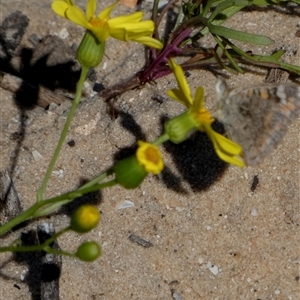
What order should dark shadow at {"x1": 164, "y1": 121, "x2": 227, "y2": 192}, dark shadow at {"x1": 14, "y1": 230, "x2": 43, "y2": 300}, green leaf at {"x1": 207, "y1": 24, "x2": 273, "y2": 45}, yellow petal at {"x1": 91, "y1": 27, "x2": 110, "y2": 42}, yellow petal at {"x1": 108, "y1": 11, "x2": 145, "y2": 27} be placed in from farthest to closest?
dark shadow at {"x1": 164, "y1": 121, "x2": 227, "y2": 192} → green leaf at {"x1": 207, "y1": 24, "x2": 273, "y2": 45} → dark shadow at {"x1": 14, "y1": 230, "x2": 43, "y2": 300} → yellow petal at {"x1": 108, "y1": 11, "x2": 145, "y2": 27} → yellow petal at {"x1": 91, "y1": 27, "x2": 110, "y2": 42}

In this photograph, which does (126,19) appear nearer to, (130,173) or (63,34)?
(130,173)

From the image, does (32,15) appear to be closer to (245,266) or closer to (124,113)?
(124,113)

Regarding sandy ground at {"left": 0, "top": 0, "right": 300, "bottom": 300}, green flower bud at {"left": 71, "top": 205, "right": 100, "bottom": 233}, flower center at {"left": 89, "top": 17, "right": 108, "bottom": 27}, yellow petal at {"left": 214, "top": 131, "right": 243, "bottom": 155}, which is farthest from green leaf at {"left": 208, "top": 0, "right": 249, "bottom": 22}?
green flower bud at {"left": 71, "top": 205, "right": 100, "bottom": 233}

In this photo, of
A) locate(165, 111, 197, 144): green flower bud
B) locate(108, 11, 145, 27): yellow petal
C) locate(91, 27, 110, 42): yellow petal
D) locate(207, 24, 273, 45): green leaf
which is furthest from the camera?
locate(207, 24, 273, 45): green leaf

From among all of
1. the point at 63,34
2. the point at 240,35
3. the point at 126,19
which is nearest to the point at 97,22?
the point at 126,19

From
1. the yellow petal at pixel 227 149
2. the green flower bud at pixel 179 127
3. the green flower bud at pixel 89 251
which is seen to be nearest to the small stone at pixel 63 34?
the green flower bud at pixel 179 127

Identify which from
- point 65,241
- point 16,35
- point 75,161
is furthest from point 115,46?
point 65,241

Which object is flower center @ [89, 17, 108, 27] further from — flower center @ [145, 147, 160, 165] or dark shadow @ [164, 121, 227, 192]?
dark shadow @ [164, 121, 227, 192]

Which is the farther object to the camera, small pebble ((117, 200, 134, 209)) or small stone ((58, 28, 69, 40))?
small stone ((58, 28, 69, 40))
